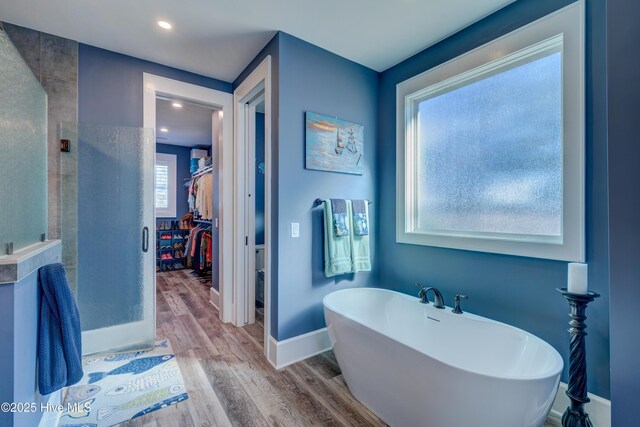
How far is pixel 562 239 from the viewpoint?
170cm

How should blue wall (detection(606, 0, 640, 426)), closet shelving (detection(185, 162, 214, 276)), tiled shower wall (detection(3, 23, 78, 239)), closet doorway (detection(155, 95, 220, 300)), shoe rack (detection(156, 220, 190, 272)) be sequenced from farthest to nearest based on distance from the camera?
shoe rack (detection(156, 220, 190, 272)), closet shelving (detection(185, 162, 214, 276)), closet doorway (detection(155, 95, 220, 300)), tiled shower wall (detection(3, 23, 78, 239)), blue wall (detection(606, 0, 640, 426))

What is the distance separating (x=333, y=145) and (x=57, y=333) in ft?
7.32

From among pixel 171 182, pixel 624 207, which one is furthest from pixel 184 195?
pixel 624 207

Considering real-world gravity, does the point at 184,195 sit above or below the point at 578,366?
above

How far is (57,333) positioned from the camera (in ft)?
4.53

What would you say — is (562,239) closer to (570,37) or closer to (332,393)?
(570,37)

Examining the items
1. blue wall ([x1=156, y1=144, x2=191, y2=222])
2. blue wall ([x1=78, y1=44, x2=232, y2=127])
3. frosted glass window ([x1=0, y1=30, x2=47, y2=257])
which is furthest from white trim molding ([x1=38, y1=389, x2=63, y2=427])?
blue wall ([x1=156, y1=144, x2=191, y2=222])

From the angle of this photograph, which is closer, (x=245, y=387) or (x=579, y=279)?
(x=579, y=279)

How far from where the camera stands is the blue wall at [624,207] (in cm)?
87

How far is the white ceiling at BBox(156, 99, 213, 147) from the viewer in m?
4.00

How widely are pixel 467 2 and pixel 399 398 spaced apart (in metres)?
2.59

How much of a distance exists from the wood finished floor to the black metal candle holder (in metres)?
1.01

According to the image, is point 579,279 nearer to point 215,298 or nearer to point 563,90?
point 563,90

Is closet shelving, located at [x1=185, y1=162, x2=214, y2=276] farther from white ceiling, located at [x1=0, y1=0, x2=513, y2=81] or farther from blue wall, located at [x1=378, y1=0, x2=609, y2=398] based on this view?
blue wall, located at [x1=378, y1=0, x2=609, y2=398]
